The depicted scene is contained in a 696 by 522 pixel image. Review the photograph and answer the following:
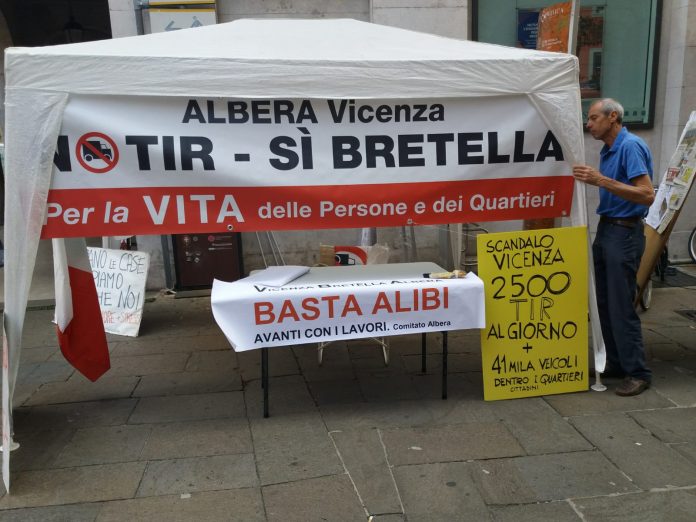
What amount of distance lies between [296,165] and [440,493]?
2.10 metres

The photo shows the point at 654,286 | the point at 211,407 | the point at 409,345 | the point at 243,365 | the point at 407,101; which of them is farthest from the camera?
the point at 654,286

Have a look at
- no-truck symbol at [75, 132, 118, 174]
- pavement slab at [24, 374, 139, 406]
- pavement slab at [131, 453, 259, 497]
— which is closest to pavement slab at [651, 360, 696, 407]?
pavement slab at [131, 453, 259, 497]

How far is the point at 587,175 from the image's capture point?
3.95 metres

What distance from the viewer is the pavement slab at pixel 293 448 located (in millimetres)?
3355

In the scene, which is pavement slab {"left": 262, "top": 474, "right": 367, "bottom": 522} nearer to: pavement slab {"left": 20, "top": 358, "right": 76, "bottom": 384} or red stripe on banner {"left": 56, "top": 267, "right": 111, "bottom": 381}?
red stripe on banner {"left": 56, "top": 267, "right": 111, "bottom": 381}

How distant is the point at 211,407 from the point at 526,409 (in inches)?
85.9

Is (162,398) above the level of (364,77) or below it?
below

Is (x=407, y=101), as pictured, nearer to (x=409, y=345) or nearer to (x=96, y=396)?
(x=409, y=345)

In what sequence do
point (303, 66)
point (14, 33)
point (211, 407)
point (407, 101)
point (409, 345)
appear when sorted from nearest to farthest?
point (303, 66), point (407, 101), point (211, 407), point (409, 345), point (14, 33)

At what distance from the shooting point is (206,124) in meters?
3.63

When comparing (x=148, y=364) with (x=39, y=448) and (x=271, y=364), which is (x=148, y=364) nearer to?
(x=271, y=364)

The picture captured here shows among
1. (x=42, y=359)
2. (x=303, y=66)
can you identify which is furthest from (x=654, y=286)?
(x=42, y=359)

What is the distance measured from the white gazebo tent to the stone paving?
0.65 metres

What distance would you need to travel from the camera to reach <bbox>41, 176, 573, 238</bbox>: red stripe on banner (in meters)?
3.54
